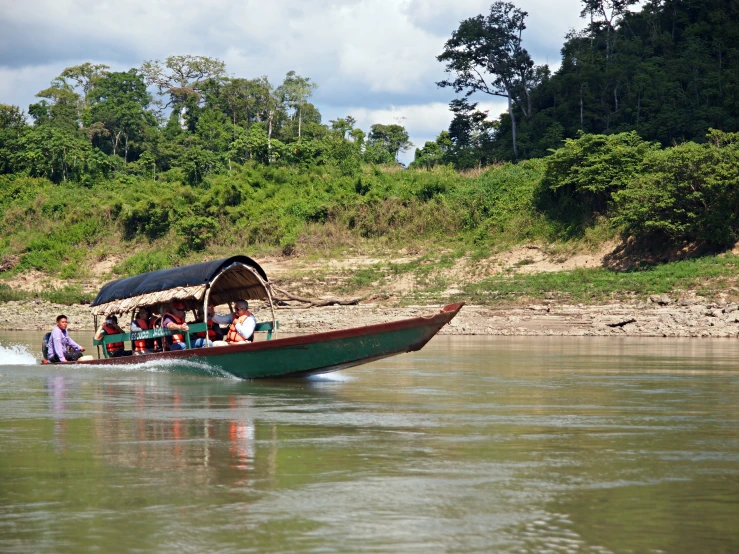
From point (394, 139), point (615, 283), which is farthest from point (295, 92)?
point (615, 283)

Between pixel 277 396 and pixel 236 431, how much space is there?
306cm

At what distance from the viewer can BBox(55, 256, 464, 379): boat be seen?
12.5m

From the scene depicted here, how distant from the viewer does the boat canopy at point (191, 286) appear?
14.1m

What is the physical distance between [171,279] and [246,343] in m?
2.16

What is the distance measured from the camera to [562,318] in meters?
24.5

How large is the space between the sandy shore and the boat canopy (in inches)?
369

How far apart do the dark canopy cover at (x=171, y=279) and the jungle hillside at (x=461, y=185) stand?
44.3 ft

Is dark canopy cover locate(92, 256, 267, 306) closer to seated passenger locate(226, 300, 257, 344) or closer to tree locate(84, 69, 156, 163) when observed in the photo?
seated passenger locate(226, 300, 257, 344)

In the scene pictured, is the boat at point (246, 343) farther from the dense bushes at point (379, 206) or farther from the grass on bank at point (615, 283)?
the dense bushes at point (379, 206)

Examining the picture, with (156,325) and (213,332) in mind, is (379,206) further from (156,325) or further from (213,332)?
(213,332)

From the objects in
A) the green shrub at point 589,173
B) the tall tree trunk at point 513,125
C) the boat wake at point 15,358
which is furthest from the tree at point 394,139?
the boat wake at point 15,358

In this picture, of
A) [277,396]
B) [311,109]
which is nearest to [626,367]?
[277,396]

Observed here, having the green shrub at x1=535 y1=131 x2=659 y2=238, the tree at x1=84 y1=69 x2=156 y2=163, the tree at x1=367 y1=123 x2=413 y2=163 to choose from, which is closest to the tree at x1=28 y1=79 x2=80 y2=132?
the tree at x1=84 y1=69 x2=156 y2=163

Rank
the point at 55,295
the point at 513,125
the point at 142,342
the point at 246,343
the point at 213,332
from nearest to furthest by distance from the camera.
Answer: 1. the point at 246,343
2. the point at 213,332
3. the point at 142,342
4. the point at 55,295
5. the point at 513,125
